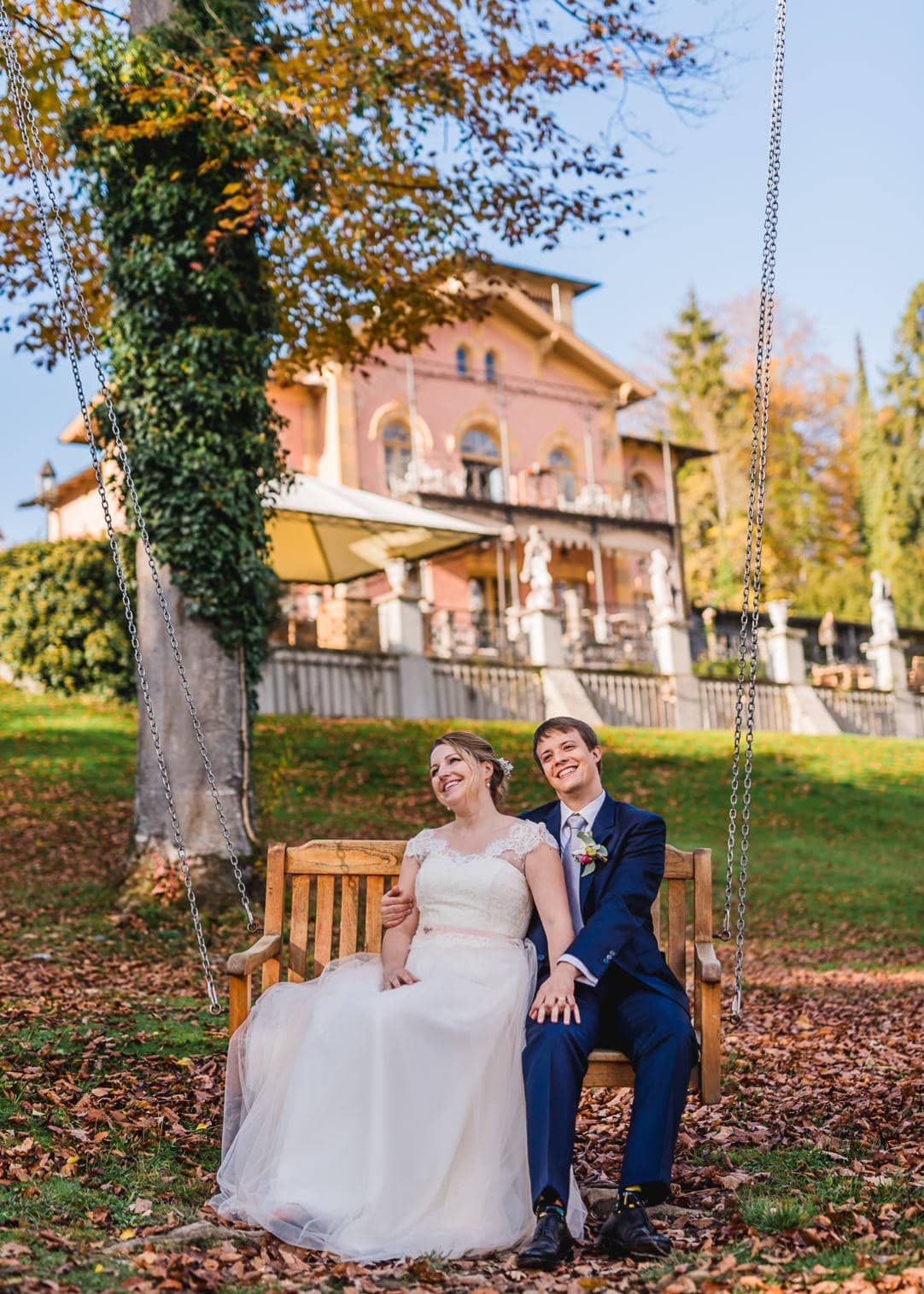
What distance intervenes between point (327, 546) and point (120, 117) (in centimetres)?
→ 766

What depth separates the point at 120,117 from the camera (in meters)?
10.2

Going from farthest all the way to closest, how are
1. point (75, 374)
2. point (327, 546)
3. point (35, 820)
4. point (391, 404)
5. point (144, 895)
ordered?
point (391, 404), point (327, 546), point (35, 820), point (144, 895), point (75, 374)

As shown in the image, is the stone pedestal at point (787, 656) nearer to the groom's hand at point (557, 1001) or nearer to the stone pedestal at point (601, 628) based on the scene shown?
the stone pedestal at point (601, 628)

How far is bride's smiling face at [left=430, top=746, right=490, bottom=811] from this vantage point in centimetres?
503

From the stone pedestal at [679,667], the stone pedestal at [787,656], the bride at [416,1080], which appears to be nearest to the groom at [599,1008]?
the bride at [416,1080]

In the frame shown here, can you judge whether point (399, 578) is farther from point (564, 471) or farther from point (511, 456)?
point (564, 471)

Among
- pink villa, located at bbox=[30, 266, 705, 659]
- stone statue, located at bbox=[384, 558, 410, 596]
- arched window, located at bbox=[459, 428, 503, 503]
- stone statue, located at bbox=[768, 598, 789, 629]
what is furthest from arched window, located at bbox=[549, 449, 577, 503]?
stone statue, located at bbox=[384, 558, 410, 596]

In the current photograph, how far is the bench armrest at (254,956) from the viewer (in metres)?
4.81

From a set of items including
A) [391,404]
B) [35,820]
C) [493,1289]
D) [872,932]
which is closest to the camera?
[493,1289]

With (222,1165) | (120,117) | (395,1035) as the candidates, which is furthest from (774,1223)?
(120,117)

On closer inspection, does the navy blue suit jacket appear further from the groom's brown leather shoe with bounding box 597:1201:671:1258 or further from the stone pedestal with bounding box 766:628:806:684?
the stone pedestal with bounding box 766:628:806:684

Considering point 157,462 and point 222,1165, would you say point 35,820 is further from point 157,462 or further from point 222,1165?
point 222,1165

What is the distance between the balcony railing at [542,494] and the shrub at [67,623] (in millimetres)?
14110

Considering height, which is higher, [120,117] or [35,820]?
[120,117]
